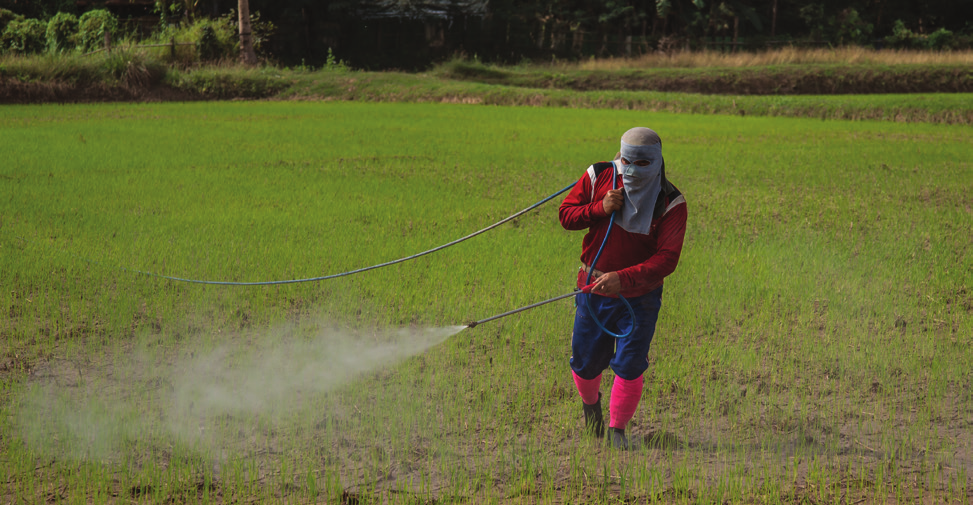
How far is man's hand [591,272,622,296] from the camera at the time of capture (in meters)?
2.71

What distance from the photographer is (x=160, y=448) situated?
3062 millimetres

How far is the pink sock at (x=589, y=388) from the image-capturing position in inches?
121

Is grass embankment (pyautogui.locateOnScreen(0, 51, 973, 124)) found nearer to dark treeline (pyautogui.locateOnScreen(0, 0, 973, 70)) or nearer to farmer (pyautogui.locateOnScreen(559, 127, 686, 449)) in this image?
dark treeline (pyautogui.locateOnScreen(0, 0, 973, 70))

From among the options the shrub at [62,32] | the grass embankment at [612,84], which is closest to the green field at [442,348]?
the grass embankment at [612,84]

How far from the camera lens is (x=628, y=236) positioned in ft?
9.41

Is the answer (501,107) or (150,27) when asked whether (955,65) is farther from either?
(150,27)

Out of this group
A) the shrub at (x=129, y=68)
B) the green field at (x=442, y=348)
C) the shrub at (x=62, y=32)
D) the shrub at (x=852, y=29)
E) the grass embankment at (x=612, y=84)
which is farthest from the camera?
the shrub at (x=852, y=29)

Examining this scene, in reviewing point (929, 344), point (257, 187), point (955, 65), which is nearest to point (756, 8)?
point (955, 65)

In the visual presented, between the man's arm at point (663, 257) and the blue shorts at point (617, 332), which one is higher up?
the man's arm at point (663, 257)

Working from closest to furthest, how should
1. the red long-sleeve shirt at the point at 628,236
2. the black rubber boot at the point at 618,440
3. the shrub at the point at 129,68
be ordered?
the red long-sleeve shirt at the point at 628,236 → the black rubber boot at the point at 618,440 → the shrub at the point at 129,68

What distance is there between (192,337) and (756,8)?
3321 cm

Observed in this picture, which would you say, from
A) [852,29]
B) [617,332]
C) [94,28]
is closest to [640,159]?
[617,332]

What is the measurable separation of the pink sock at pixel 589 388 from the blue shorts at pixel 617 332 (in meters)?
0.06

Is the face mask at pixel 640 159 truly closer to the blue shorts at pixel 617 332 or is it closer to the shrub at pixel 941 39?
the blue shorts at pixel 617 332
